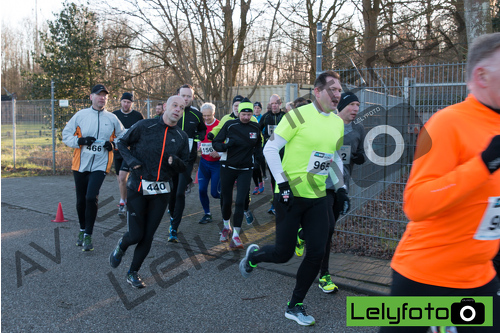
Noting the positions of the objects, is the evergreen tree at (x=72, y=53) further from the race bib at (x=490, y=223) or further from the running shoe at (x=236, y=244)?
the race bib at (x=490, y=223)

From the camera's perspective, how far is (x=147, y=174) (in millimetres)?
4656

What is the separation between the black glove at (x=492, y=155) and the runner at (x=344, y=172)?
98.1 inches

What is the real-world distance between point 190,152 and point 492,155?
498 cm

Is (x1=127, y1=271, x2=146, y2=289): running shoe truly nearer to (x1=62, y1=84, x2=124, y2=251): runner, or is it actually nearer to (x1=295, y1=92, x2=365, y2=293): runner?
(x1=62, y1=84, x2=124, y2=251): runner

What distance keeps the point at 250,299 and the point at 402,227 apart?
8.14 feet

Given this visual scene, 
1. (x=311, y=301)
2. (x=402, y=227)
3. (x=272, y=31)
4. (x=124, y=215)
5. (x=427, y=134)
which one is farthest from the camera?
(x=272, y=31)

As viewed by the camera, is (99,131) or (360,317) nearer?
(360,317)

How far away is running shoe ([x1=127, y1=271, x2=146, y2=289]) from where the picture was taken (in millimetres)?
4539

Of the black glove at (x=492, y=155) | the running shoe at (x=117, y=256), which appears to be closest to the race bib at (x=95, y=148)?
the running shoe at (x=117, y=256)

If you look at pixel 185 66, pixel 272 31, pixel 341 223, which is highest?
pixel 272 31

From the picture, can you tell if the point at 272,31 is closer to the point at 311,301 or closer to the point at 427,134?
the point at 311,301

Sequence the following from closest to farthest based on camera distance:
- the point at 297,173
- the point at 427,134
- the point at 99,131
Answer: the point at 427,134 < the point at 297,173 < the point at 99,131

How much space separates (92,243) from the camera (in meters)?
6.33

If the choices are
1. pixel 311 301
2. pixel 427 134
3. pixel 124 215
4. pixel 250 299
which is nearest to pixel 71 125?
pixel 124 215
